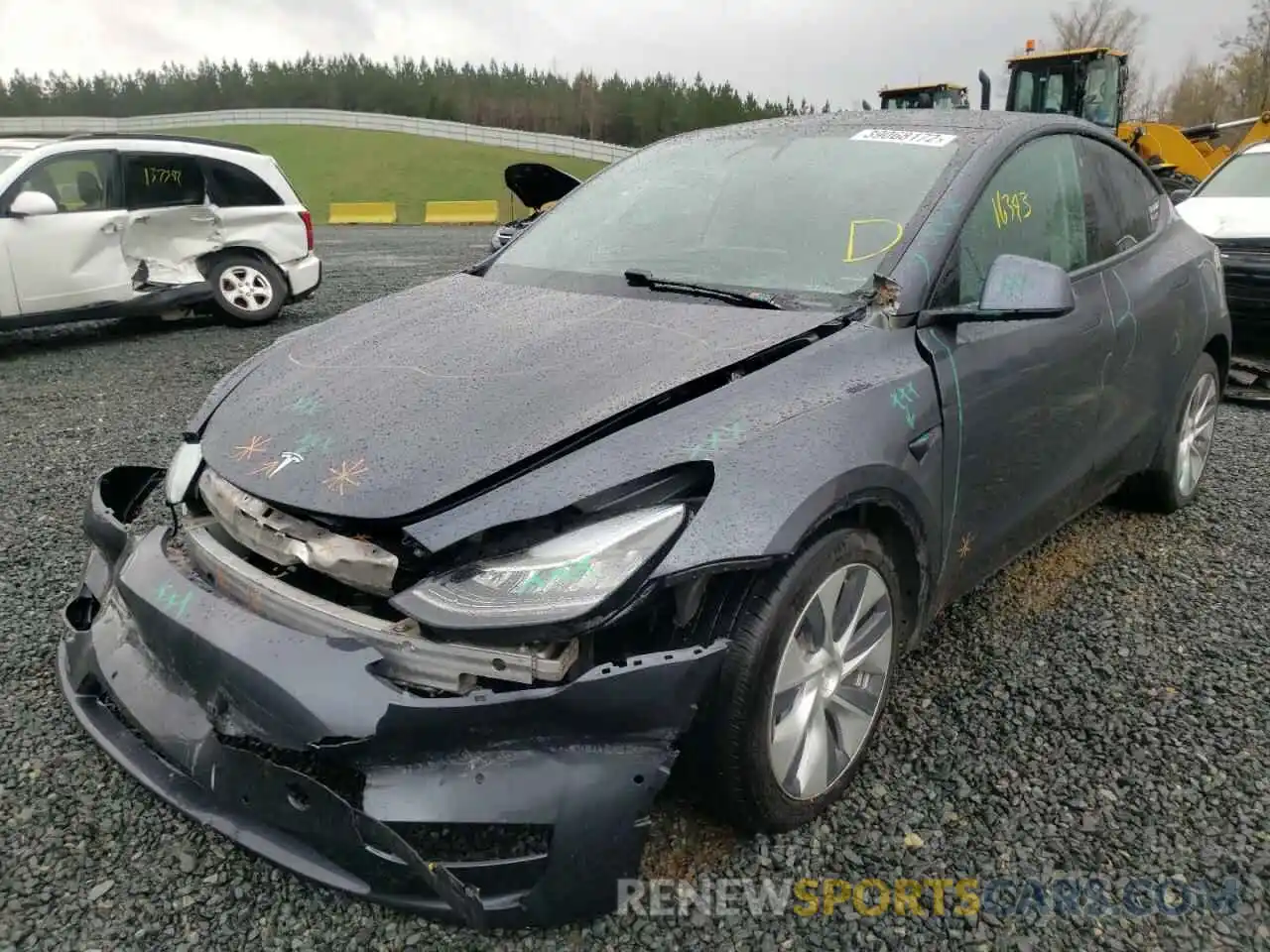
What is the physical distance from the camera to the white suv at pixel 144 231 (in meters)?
7.17

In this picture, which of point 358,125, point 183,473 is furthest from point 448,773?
point 358,125

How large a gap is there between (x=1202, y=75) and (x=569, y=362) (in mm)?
56759

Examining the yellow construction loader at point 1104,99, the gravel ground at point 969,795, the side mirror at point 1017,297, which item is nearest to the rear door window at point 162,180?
the gravel ground at point 969,795

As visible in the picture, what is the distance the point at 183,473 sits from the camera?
89.2 inches

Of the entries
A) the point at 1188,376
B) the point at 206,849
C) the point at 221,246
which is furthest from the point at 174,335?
the point at 1188,376

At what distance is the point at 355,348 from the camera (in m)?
2.46

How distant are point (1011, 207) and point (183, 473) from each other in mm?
2351

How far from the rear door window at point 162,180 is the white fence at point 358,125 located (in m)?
34.1

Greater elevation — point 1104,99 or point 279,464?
point 1104,99

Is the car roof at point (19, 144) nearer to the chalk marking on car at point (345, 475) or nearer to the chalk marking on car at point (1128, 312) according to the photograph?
the chalk marking on car at point (345, 475)

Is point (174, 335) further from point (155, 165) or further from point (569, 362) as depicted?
point (569, 362)

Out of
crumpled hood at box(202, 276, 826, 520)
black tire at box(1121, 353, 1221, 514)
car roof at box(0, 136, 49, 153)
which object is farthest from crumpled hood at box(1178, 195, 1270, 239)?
car roof at box(0, 136, 49, 153)

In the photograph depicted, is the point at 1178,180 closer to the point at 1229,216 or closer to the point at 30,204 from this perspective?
the point at 1229,216

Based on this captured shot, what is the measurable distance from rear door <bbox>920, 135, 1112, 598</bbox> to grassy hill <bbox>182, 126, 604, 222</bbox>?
25234 mm
